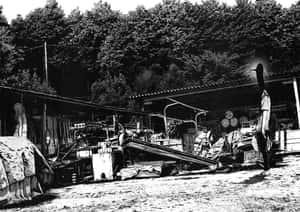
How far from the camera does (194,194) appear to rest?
8961 mm

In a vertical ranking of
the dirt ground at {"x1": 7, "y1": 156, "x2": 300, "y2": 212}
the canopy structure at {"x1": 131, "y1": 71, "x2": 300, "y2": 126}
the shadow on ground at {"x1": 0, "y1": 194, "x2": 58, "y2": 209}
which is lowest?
the shadow on ground at {"x1": 0, "y1": 194, "x2": 58, "y2": 209}

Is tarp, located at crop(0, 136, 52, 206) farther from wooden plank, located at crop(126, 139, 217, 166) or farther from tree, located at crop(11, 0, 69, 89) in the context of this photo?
tree, located at crop(11, 0, 69, 89)

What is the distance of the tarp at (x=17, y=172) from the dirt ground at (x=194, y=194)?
376 millimetres

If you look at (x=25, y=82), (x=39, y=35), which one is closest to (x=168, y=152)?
(x=25, y=82)

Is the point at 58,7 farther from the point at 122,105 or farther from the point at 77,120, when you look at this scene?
the point at 77,120

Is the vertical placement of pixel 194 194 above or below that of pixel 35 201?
above

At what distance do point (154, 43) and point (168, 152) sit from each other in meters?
28.0

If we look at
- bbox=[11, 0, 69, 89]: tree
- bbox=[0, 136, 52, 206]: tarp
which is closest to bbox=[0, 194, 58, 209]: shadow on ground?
bbox=[0, 136, 52, 206]: tarp

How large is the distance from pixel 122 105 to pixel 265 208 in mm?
26363

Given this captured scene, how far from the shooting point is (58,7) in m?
45.1

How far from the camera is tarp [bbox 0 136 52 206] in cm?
891

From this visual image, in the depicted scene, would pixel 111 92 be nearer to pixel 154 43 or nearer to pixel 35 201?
pixel 154 43

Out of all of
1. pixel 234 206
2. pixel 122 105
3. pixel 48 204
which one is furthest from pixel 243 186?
pixel 122 105

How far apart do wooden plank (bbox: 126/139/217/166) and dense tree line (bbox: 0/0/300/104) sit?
20456 millimetres
